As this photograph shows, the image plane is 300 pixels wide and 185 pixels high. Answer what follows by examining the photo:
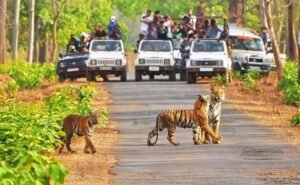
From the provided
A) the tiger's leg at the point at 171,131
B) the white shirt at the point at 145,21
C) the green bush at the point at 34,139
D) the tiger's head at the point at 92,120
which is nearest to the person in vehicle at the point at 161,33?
the white shirt at the point at 145,21

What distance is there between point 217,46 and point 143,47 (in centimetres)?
413

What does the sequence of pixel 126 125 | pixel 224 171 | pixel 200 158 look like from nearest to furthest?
pixel 224 171
pixel 200 158
pixel 126 125

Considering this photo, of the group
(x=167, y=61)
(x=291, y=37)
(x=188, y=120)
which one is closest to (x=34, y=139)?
(x=188, y=120)

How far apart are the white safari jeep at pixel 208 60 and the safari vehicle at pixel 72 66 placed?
17.3 ft

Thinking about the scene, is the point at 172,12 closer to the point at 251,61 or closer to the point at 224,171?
the point at 251,61

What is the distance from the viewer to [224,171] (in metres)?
19.1

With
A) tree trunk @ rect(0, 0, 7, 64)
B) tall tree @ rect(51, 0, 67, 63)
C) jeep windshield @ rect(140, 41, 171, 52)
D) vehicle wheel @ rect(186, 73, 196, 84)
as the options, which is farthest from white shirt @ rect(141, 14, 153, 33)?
tall tree @ rect(51, 0, 67, 63)

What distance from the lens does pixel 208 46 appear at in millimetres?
47500

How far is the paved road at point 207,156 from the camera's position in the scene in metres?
18.3

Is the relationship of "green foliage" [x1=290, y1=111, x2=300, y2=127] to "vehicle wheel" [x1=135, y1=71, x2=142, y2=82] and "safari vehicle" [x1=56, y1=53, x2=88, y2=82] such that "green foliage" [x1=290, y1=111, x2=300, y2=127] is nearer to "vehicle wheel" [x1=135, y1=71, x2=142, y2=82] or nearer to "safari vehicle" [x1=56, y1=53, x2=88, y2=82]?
"vehicle wheel" [x1=135, y1=71, x2=142, y2=82]

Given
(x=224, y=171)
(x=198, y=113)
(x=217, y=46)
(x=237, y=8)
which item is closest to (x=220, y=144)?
(x=198, y=113)

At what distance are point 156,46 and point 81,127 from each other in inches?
1113

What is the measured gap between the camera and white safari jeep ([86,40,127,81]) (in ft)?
162

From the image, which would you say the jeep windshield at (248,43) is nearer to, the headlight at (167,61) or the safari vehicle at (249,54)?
the safari vehicle at (249,54)
